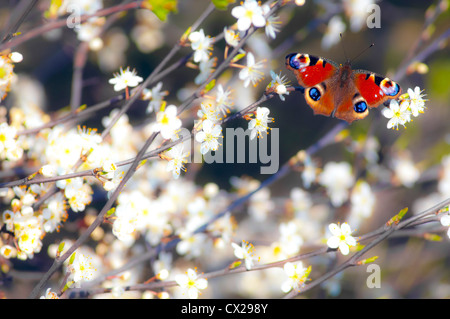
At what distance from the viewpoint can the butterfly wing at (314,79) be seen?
1735 millimetres

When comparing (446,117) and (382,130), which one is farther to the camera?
(446,117)

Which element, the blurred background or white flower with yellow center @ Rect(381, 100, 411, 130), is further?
the blurred background

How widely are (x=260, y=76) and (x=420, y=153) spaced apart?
9.47ft

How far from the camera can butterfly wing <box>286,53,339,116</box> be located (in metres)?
1.74

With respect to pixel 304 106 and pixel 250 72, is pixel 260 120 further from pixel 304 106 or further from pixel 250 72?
pixel 304 106

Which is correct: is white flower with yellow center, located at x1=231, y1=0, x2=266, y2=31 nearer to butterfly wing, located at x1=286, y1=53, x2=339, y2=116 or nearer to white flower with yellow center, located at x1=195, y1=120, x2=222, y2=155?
butterfly wing, located at x1=286, y1=53, x2=339, y2=116

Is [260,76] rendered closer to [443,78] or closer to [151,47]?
[151,47]

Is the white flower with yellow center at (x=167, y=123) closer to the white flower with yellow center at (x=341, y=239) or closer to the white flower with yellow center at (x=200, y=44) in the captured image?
the white flower with yellow center at (x=200, y=44)

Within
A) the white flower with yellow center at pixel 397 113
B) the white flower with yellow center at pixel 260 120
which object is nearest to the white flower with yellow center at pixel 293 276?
the white flower with yellow center at pixel 260 120

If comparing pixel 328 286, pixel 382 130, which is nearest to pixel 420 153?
pixel 382 130

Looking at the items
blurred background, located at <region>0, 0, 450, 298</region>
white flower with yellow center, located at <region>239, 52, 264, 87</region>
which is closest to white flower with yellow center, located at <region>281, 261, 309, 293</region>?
white flower with yellow center, located at <region>239, 52, 264, 87</region>

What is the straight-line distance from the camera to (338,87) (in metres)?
1.91

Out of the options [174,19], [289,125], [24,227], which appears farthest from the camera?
[289,125]
